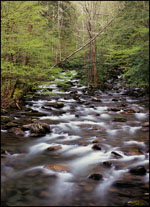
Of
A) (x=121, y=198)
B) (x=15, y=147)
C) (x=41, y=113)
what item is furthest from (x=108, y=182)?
(x=41, y=113)

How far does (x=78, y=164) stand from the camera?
437 centimetres

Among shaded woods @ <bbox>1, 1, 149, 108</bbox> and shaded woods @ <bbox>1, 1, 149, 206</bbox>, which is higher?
shaded woods @ <bbox>1, 1, 149, 108</bbox>

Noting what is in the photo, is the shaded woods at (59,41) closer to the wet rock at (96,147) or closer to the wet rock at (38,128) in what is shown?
the wet rock at (38,128)

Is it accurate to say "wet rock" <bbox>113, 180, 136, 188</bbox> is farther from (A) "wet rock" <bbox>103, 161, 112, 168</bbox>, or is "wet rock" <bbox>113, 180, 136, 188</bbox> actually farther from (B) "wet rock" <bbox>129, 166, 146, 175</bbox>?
(A) "wet rock" <bbox>103, 161, 112, 168</bbox>

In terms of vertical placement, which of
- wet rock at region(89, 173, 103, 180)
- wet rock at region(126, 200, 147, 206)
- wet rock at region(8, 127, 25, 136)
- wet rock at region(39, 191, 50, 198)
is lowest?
wet rock at region(39, 191, 50, 198)

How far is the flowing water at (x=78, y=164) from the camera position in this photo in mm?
3084

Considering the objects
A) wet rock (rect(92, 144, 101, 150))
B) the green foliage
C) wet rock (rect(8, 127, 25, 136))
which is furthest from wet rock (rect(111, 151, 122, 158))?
the green foliage

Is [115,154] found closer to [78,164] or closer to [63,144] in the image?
[78,164]

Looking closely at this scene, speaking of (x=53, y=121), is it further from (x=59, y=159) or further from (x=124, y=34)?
(x=124, y=34)

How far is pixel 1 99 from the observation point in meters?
8.51

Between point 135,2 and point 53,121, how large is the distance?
10824 mm

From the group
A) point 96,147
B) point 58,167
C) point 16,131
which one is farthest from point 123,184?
point 16,131

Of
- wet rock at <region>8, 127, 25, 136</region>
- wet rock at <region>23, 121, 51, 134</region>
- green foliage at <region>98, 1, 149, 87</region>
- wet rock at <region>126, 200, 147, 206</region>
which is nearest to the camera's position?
wet rock at <region>126, 200, 147, 206</region>

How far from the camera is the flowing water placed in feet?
10.1
